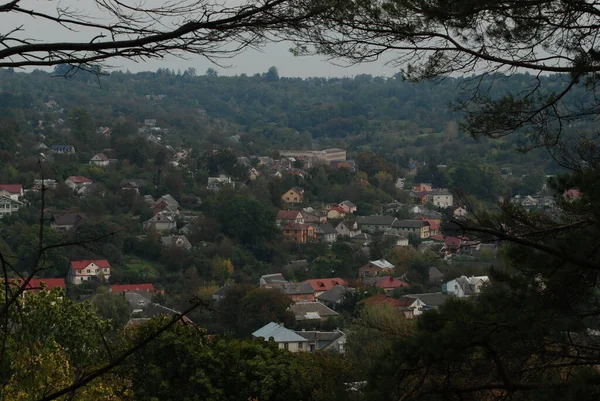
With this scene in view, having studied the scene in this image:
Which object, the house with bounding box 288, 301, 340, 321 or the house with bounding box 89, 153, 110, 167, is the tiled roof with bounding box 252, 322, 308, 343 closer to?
the house with bounding box 288, 301, 340, 321

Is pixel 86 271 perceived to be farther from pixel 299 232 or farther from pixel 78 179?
pixel 78 179

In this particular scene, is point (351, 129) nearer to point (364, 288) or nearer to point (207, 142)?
point (207, 142)

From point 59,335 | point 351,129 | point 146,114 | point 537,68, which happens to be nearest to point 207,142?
point 146,114

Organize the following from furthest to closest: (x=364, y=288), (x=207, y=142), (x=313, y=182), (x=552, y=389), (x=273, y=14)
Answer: (x=207, y=142) < (x=313, y=182) < (x=364, y=288) < (x=552, y=389) < (x=273, y=14)

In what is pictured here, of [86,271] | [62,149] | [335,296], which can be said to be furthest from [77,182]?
[335,296]

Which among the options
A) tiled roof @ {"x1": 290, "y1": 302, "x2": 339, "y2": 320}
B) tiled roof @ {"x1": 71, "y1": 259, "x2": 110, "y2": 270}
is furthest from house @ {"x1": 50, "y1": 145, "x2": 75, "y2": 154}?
tiled roof @ {"x1": 290, "y1": 302, "x2": 339, "y2": 320}

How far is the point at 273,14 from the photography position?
96.0 inches

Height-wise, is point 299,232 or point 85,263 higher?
point 85,263

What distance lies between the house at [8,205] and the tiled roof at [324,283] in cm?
944

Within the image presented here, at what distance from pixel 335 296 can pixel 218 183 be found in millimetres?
14412

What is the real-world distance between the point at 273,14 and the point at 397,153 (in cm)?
5105

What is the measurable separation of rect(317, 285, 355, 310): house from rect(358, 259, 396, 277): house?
327cm

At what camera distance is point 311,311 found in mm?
21016

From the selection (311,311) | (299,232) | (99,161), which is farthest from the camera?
(99,161)
